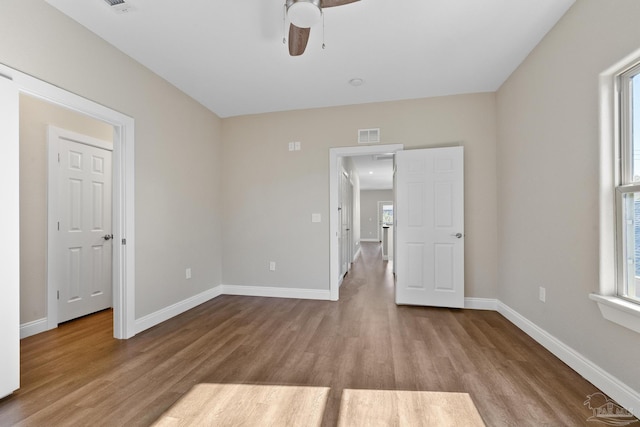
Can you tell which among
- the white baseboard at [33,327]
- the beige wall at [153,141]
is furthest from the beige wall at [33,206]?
the beige wall at [153,141]

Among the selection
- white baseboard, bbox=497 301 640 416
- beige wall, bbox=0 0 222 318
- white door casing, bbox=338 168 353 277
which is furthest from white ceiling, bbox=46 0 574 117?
white baseboard, bbox=497 301 640 416

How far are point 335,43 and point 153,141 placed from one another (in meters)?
2.17

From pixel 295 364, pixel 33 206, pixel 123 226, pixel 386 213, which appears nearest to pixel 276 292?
pixel 295 364

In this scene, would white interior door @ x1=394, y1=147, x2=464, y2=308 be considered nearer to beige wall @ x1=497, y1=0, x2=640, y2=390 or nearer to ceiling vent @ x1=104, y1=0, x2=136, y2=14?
beige wall @ x1=497, y1=0, x2=640, y2=390

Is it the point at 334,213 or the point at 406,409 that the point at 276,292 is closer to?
the point at 334,213

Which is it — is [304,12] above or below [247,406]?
above

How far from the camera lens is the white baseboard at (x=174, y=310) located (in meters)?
2.97

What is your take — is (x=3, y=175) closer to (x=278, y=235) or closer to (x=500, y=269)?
(x=278, y=235)

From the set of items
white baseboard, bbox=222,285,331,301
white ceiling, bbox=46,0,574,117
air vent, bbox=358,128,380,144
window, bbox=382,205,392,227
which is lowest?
white baseboard, bbox=222,285,331,301

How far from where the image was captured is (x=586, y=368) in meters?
2.01

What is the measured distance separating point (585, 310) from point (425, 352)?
119 cm

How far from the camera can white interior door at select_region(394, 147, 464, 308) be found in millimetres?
3602

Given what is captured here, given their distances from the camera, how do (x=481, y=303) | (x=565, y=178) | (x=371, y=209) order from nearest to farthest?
(x=565, y=178), (x=481, y=303), (x=371, y=209)

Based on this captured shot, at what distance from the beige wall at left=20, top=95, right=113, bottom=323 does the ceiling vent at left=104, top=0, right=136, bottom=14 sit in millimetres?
1562
